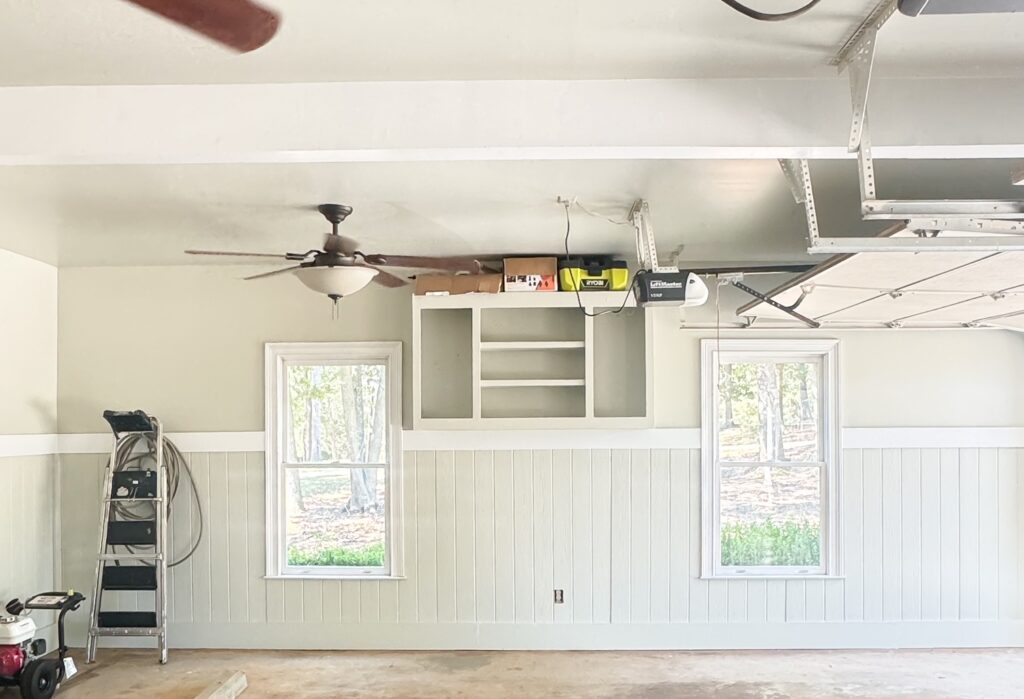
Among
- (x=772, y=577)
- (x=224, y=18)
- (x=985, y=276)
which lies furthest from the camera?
(x=772, y=577)

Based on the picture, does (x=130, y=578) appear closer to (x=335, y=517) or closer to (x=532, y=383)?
(x=335, y=517)

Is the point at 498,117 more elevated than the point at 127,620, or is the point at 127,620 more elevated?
the point at 498,117

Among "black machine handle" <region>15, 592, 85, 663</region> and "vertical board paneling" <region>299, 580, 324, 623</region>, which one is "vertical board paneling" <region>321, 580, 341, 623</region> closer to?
"vertical board paneling" <region>299, 580, 324, 623</region>

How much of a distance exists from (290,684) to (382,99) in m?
3.79

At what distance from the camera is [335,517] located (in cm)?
573

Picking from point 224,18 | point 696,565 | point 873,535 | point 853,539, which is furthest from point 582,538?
point 224,18

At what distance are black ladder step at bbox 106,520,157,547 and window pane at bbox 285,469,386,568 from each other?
0.89 m

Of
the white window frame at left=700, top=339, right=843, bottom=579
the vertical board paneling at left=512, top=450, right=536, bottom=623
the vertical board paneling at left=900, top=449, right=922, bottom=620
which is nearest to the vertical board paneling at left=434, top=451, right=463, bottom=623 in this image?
the vertical board paneling at left=512, top=450, right=536, bottom=623

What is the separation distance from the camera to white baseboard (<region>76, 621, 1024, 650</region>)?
550 cm

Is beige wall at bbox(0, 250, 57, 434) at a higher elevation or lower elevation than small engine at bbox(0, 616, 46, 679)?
higher

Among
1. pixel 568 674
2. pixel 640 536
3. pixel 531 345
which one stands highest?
pixel 531 345

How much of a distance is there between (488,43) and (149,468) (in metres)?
4.56

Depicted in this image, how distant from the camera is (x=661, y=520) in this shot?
5.54 metres

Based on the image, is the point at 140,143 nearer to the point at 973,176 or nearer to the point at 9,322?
the point at 973,176
